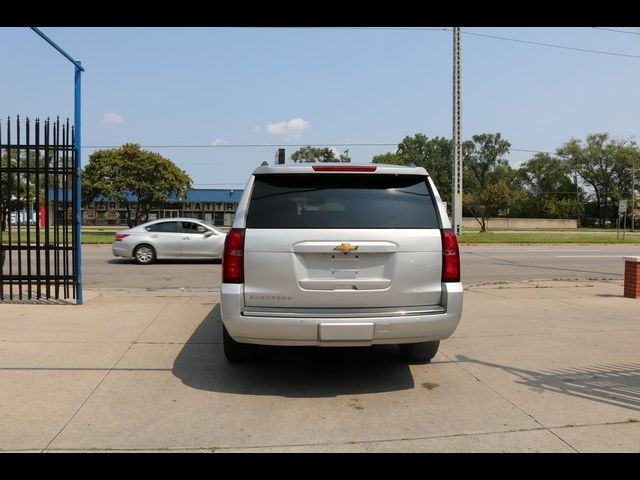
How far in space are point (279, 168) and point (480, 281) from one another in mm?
9807

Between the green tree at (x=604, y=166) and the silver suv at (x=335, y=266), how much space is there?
281 feet

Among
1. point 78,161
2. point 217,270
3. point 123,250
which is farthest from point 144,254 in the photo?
point 78,161

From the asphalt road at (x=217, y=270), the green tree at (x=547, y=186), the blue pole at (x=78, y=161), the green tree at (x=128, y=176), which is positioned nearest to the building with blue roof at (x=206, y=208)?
the green tree at (x=128, y=176)

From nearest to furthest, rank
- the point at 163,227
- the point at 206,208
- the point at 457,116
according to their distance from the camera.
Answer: the point at 163,227
the point at 457,116
the point at 206,208

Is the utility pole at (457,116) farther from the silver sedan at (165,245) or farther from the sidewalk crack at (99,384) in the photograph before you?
the sidewalk crack at (99,384)

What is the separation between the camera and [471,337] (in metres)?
6.89

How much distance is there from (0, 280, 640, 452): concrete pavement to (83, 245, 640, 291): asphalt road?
4.83 meters

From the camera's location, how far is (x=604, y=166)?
8319cm

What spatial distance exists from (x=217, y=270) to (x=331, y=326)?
11018 mm

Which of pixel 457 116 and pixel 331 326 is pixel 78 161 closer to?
pixel 331 326

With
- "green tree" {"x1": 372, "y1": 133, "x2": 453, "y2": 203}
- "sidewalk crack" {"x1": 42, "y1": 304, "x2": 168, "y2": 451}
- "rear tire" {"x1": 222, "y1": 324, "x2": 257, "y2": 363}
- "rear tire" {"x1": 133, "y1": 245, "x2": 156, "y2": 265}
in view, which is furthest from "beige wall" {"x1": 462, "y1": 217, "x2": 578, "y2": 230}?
"rear tire" {"x1": 222, "y1": 324, "x2": 257, "y2": 363}

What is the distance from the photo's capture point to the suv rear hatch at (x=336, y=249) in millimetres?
4461
